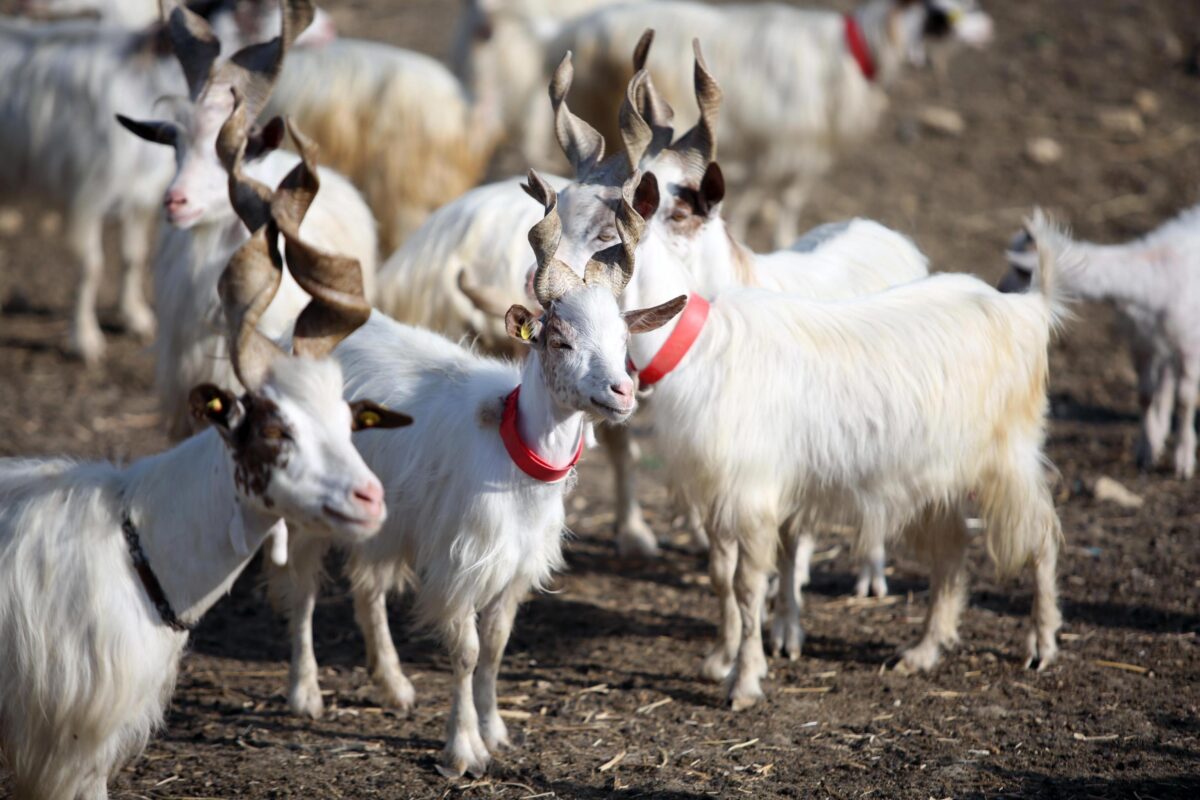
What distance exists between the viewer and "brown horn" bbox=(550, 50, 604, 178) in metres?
4.90

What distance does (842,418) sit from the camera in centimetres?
475

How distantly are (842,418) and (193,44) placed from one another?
10.7ft

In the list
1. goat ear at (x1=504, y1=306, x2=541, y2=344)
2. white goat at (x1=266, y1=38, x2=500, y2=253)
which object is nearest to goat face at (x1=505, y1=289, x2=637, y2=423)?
goat ear at (x1=504, y1=306, x2=541, y2=344)

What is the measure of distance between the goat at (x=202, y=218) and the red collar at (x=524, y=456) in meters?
1.51

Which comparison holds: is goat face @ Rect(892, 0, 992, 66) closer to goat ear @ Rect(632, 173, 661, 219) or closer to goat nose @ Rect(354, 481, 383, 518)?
goat ear @ Rect(632, 173, 661, 219)

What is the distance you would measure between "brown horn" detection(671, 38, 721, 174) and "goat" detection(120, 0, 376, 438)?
1707 mm

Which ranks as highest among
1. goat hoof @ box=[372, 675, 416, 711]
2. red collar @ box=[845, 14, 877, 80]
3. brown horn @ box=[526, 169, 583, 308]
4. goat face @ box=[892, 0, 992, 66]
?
goat face @ box=[892, 0, 992, 66]

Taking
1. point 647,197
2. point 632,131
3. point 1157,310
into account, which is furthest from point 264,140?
point 1157,310

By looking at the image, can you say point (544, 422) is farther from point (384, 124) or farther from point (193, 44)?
point (384, 124)

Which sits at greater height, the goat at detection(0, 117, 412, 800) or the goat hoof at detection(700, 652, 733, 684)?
the goat at detection(0, 117, 412, 800)

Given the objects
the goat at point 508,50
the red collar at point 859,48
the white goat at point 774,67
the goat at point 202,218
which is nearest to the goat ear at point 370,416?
the goat at point 202,218

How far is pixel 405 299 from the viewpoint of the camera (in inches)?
232

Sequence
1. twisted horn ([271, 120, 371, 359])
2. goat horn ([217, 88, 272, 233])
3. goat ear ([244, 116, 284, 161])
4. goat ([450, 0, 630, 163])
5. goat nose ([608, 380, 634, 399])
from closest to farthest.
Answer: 1. twisted horn ([271, 120, 371, 359])
2. goat horn ([217, 88, 272, 233])
3. goat nose ([608, 380, 634, 399])
4. goat ear ([244, 116, 284, 161])
5. goat ([450, 0, 630, 163])

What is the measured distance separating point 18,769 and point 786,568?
308 centimetres
